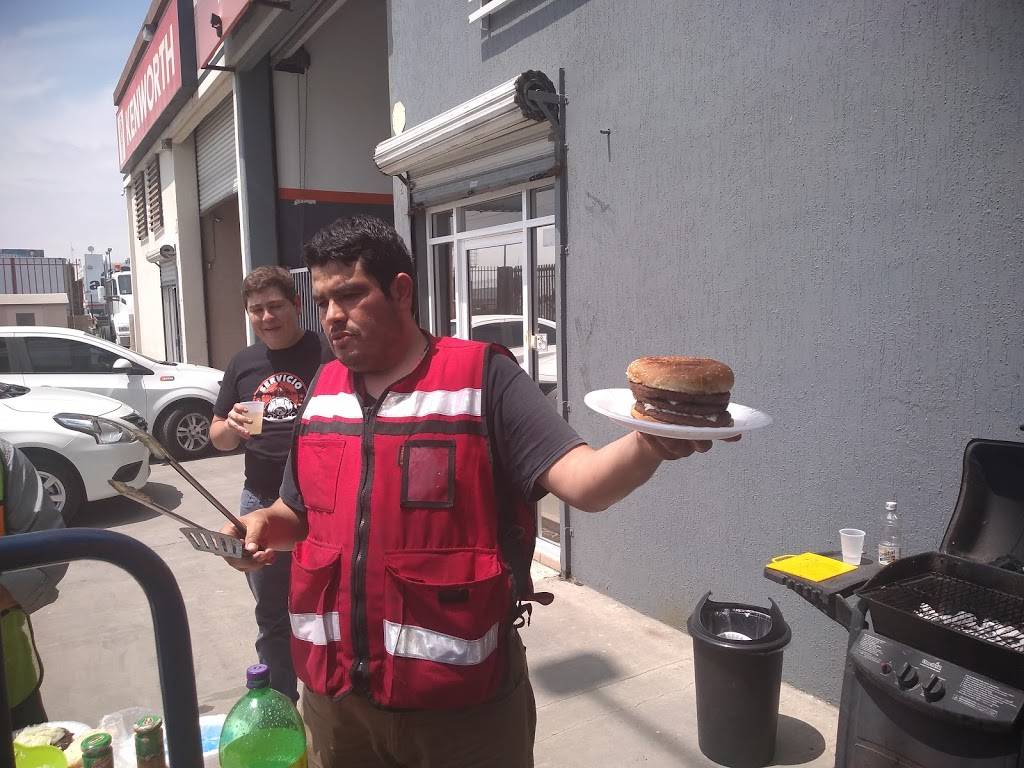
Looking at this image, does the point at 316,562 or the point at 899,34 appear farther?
the point at 899,34

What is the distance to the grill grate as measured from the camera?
2098 mm

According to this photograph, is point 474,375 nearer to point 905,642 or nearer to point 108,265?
point 905,642

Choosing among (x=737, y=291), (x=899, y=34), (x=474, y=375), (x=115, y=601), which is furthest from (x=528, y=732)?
(x=115, y=601)

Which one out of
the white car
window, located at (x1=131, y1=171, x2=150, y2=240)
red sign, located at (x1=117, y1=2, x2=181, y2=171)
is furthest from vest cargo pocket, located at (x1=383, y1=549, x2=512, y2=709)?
window, located at (x1=131, y1=171, x2=150, y2=240)

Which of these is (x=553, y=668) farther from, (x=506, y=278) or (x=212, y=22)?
(x=212, y=22)

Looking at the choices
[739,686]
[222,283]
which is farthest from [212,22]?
[739,686]

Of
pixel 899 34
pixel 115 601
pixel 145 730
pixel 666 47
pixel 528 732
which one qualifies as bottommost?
pixel 115 601

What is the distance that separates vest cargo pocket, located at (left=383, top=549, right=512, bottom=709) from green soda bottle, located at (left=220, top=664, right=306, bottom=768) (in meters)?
0.24

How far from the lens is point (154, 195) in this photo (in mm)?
16234

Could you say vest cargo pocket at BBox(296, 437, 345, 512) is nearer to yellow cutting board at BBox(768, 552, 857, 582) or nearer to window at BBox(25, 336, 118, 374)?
yellow cutting board at BBox(768, 552, 857, 582)

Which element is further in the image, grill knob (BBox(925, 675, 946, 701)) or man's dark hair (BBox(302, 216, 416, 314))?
grill knob (BBox(925, 675, 946, 701))

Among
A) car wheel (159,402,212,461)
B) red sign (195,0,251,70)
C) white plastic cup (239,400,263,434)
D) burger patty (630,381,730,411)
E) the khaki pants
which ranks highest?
red sign (195,0,251,70)

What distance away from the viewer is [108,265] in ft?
172

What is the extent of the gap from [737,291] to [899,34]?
1294mm
